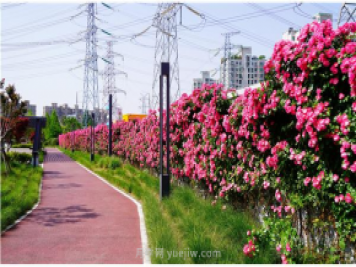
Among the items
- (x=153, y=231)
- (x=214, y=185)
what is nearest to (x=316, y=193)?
(x=153, y=231)

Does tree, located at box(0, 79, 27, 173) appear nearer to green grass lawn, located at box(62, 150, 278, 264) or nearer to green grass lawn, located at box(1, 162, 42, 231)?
green grass lawn, located at box(1, 162, 42, 231)

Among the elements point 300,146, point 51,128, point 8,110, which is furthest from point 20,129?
point 51,128

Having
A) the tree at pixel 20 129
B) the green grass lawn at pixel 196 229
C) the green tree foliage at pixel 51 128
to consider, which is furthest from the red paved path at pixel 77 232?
the green tree foliage at pixel 51 128

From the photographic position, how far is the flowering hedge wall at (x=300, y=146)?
4219 mm

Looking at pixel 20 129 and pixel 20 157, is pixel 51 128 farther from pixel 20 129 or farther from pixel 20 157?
pixel 20 129

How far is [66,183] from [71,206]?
473 centimetres

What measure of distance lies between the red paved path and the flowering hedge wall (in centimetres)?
203

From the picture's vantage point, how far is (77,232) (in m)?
6.79

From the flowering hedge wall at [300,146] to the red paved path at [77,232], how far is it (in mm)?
2027

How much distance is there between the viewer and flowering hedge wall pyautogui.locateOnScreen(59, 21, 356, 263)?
4219 millimetres

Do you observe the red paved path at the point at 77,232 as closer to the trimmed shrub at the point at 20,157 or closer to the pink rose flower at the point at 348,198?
the pink rose flower at the point at 348,198

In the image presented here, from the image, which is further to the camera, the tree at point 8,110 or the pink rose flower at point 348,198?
the tree at point 8,110

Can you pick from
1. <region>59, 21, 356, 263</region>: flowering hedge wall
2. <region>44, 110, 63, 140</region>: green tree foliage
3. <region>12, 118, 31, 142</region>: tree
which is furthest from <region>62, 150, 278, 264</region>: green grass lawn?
<region>44, 110, 63, 140</region>: green tree foliage

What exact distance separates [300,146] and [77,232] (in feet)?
14.1
